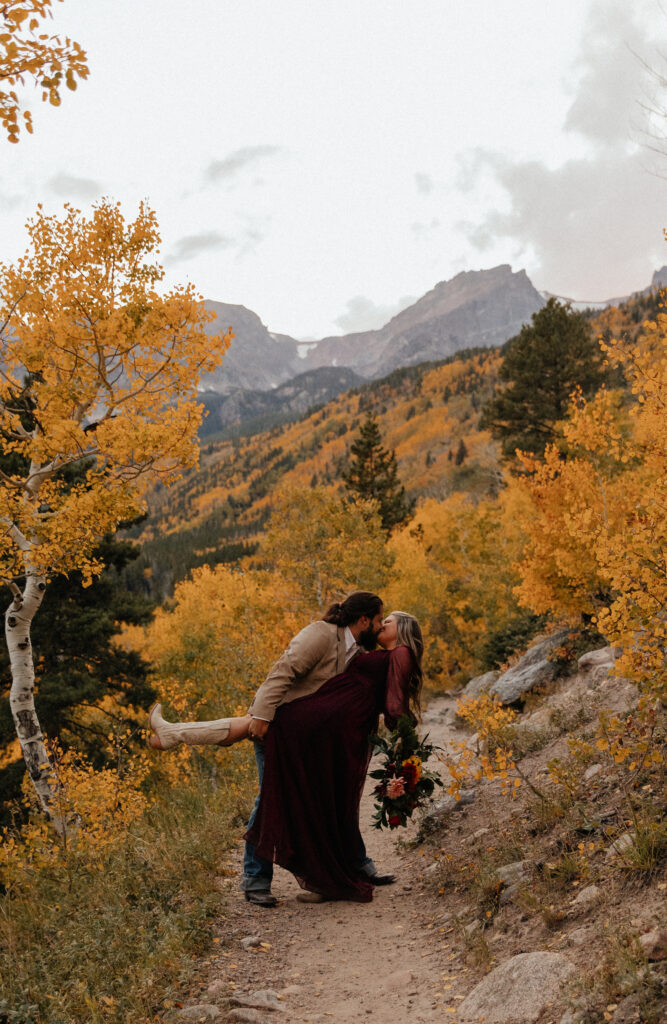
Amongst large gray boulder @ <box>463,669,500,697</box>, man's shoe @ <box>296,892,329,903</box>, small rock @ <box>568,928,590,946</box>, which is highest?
small rock @ <box>568,928,590,946</box>

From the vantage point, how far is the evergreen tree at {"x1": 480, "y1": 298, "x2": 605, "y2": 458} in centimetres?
2498

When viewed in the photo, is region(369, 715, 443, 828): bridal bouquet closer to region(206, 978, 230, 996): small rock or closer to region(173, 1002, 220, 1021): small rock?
region(206, 978, 230, 996): small rock

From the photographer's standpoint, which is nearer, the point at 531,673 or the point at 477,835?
the point at 477,835

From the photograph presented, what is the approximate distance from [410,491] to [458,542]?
63.5 meters

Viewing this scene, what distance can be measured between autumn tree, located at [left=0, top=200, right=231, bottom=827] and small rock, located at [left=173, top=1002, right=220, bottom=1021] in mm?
4745

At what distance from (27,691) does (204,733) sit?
11.7ft

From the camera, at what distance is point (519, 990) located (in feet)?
9.29

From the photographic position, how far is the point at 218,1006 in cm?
312

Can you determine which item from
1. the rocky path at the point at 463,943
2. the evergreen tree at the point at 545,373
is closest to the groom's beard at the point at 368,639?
the rocky path at the point at 463,943

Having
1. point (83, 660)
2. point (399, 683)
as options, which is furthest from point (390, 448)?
point (399, 683)

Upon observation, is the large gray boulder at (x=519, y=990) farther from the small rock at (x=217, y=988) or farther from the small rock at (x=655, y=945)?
the small rock at (x=217, y=988)

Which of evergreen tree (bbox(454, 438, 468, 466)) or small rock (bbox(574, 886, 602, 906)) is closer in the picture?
small rock (bbox(574, 886, 602, 906))

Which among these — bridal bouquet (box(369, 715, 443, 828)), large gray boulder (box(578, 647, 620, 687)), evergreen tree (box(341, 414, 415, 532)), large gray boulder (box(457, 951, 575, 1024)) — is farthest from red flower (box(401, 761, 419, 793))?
evergreen tree (box(341, 414, 415, 532))

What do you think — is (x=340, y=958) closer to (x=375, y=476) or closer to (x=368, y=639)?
(x=368, y=639)
